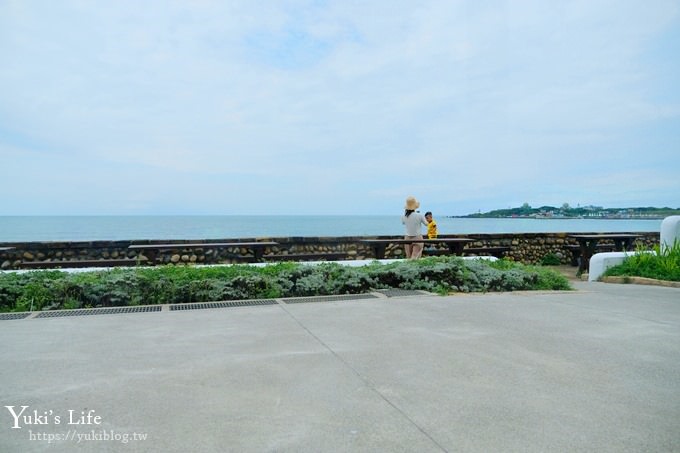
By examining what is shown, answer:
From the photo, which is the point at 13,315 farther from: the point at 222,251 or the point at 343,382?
the point at 222,251

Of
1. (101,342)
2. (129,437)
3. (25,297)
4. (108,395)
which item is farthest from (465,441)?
(25,297)

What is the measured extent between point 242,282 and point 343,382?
156 inches

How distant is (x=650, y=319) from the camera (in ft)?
17.7

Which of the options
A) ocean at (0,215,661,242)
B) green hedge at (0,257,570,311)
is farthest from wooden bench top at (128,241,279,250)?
ocean at (0,215,661,242)

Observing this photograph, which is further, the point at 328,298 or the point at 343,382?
the point at 328,298

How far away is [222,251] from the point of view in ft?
43.5

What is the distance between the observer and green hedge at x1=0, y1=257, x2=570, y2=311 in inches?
248

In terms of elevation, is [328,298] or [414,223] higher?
[414,223]

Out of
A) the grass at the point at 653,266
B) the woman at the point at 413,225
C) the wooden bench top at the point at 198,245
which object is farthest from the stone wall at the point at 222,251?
the grass at the point at 653,266

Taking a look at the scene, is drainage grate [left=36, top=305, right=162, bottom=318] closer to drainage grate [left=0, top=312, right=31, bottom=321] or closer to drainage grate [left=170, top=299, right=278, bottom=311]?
drainage grate [left=0, top=312, right=31, bottom=321]

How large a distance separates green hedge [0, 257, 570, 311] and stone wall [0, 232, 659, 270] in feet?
14.7

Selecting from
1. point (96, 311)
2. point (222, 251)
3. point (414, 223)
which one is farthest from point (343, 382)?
point (222, 251)

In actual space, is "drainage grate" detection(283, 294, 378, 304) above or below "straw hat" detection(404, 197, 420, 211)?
below

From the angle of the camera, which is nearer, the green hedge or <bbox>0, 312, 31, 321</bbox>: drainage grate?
<bbox>0, 312, 31, 321</bbox>: drainage grate
